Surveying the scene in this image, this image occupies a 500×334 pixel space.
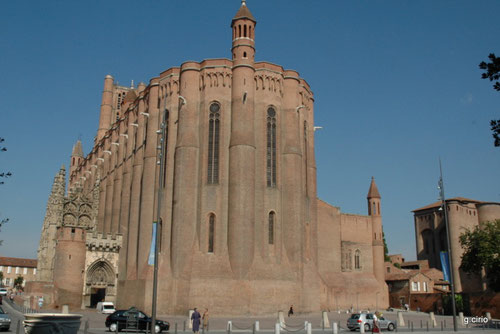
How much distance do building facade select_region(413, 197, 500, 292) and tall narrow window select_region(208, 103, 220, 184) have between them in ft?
126

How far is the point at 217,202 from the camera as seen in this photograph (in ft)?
137

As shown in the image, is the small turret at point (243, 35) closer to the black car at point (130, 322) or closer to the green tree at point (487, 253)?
the black car at point (130, 322)

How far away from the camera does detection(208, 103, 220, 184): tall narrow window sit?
42750mm

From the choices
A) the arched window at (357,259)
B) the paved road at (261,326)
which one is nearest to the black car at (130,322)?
the paved road at (261,326)

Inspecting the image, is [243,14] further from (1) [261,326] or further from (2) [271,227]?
(1) [261,326]

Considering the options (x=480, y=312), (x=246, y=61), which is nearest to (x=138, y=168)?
(x=246, y=61)

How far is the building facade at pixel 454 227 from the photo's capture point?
7338cm

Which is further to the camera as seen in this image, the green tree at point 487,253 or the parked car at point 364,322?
the green tree at point 487,253

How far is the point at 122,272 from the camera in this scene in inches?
1960

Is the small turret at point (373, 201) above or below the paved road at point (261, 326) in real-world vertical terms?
above

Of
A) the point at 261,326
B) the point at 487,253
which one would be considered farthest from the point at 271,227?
the point at 487,253

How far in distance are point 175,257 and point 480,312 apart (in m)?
32.0

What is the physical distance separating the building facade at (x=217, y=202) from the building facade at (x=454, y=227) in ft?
92.1

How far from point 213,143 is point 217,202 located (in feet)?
17.3
